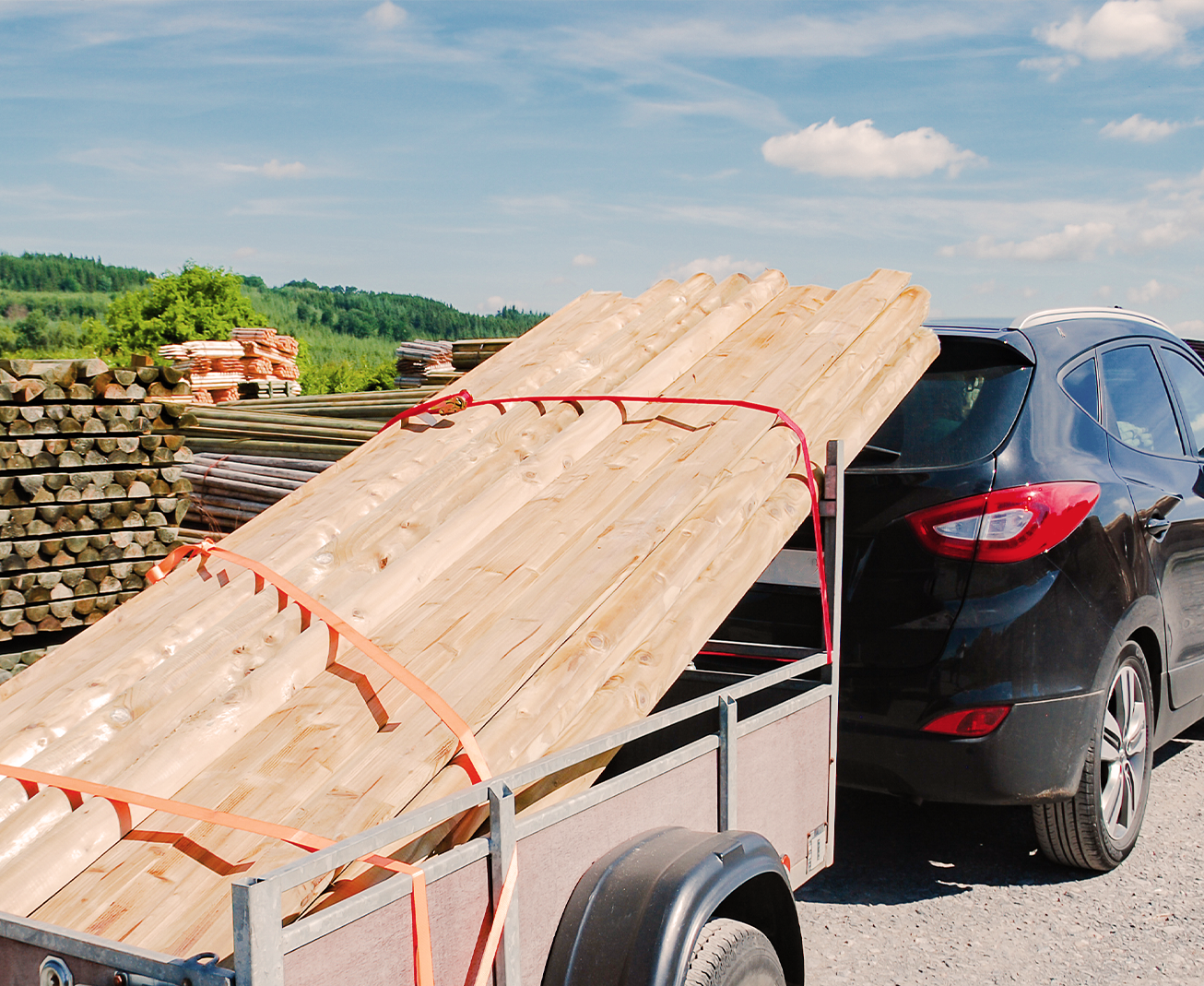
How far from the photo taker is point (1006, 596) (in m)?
3.68

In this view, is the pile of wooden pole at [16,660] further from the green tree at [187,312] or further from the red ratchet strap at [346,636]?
the green tree at [187,312]

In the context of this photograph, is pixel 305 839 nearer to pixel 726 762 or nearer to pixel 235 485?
pixel 726 762

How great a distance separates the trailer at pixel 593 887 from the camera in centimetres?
157

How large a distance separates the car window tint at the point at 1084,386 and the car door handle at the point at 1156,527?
473mm

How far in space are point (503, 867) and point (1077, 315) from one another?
3611 millimetres

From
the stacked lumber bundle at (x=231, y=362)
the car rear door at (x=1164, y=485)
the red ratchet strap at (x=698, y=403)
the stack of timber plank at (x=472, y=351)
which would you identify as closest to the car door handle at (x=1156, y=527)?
the car rear door at (x=1164, y=485)

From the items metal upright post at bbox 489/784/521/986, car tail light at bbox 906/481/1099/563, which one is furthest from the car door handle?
metal upright post at bbox 489/784/521/986

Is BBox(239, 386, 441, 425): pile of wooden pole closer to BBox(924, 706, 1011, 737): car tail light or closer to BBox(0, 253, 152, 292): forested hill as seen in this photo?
BBox(924, 706, 1011, 737): car tail light

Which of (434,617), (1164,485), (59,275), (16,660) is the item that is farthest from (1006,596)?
(59,275)

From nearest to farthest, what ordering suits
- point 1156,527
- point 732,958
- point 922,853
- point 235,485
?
point 732,958, point 1156,527, point 922,853, point 235,485

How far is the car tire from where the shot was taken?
3.97 meters

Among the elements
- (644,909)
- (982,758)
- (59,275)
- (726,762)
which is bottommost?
(982,758)

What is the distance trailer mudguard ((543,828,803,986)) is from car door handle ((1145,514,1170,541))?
273 centimetres

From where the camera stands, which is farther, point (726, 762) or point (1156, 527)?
point (1156, 527)
